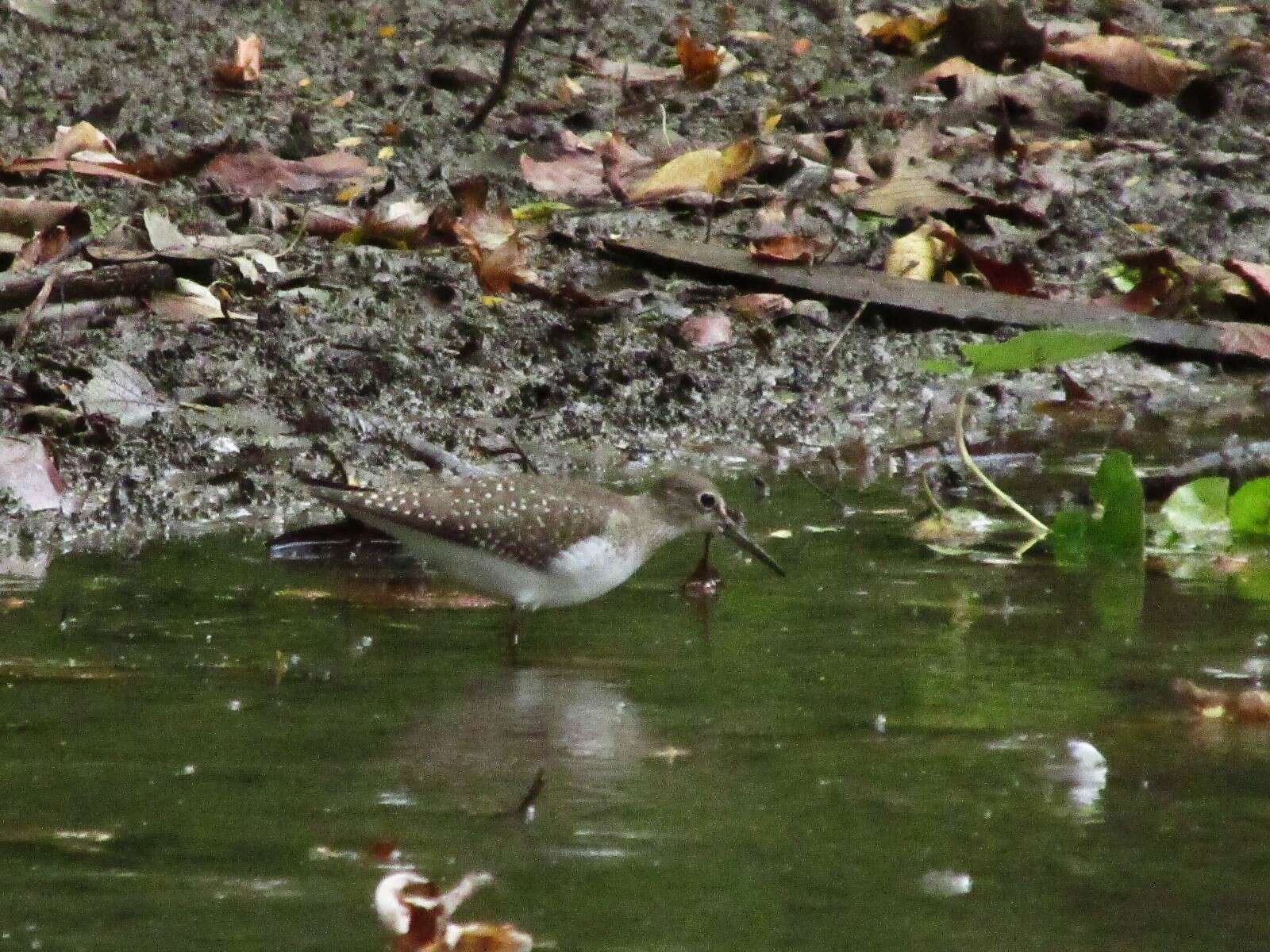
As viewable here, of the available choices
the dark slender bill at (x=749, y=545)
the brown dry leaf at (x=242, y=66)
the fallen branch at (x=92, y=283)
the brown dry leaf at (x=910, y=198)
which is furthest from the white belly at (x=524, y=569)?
the brown dry leaf at (x=242, y=66)

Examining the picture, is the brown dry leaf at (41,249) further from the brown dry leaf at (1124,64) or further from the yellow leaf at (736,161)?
the brown dry leaf at (1124,64)

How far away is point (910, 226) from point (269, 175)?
2839 mm

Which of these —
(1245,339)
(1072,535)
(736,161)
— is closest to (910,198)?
(736,161)

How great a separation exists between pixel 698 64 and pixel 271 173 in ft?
9.93

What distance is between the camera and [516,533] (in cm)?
640

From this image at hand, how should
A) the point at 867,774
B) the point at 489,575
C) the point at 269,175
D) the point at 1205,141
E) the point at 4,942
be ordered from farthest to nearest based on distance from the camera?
the point at 1205,141 < the point at 269,175 < the point at 489,575 < the point at 867,774 < the point at 4,942

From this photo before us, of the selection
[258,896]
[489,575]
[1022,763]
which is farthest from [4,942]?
[489,575]

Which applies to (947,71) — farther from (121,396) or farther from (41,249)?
(121,396)

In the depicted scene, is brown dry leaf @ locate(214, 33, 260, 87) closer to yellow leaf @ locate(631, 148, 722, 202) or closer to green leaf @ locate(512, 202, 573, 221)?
green leaf @ locate(512, 202, 573, 221)

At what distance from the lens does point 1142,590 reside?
646 cm

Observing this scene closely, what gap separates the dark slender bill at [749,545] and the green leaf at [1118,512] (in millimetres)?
977

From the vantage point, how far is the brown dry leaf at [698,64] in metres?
12.2

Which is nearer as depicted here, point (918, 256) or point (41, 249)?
point (41, 249)

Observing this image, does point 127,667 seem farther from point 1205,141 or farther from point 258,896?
point 1205,141
